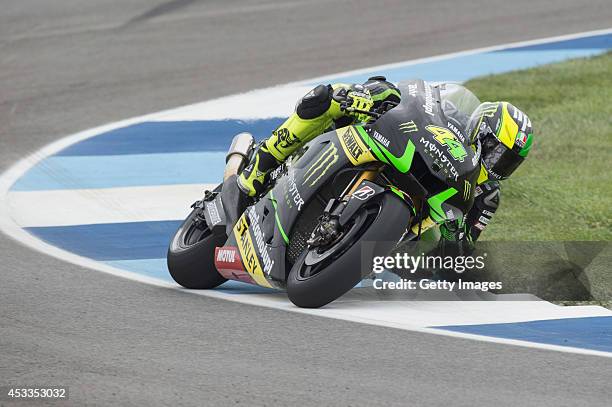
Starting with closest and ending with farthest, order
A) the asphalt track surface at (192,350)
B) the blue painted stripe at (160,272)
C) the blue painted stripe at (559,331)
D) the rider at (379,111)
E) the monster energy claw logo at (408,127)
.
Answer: the asphalt track surface at (192,350) < the blue painted stripe at (559,331) < the monster energy claw logo at (408,127) < the rider at (379,111) < the blue painted stripe at (160,272)

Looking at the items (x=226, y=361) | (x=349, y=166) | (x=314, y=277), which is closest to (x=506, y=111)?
(x=349, y=166)

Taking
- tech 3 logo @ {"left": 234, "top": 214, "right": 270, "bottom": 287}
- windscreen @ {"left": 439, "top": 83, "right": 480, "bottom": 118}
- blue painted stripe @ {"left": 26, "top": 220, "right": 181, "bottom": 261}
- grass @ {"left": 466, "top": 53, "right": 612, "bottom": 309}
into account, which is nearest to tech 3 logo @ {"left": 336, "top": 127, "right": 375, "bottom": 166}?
windscreen @ {"left": 439, "top": 83, "right": 480, "bottom": 118}

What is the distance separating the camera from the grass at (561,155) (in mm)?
9062

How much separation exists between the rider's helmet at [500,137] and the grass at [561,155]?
1.76 meters

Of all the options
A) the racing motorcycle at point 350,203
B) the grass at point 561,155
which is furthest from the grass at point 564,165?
the racing motorcycle at point 350,203

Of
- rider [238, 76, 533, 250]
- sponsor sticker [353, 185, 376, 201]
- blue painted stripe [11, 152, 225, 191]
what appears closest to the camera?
sponsor sticker [353, 185, 376, 201]

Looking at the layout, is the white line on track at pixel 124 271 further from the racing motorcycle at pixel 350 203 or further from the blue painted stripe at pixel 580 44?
the blue painted stripe at pixel 580 44

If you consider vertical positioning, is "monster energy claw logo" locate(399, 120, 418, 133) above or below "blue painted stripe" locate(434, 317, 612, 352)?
above

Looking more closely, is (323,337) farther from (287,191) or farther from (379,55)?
(379,55)

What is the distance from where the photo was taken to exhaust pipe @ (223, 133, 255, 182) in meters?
7.71

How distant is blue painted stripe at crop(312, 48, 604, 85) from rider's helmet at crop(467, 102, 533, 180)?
6.40 m

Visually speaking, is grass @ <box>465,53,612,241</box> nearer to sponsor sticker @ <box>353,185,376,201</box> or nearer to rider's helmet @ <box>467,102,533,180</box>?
rider's helmet @ <box>467,102,533,180</box>

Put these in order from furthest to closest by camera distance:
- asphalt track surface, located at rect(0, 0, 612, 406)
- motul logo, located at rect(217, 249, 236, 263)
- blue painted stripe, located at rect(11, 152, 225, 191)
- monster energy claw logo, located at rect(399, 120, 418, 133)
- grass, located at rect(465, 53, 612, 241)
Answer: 1. blue painted stripe, located at rect(11, 152, 225, 191)
2. grass, located at rect(465, 53, 612, 241)
3. motul logo, located at rect(217, 249, 236, 263)
4. monster energy claw logo, located at rect(399, 120, 418, 133)
5. asphalt track surface, located at rect(0, 0, 612, 406)

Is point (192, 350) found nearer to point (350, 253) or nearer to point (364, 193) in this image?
point (350, 253)
